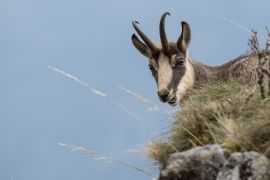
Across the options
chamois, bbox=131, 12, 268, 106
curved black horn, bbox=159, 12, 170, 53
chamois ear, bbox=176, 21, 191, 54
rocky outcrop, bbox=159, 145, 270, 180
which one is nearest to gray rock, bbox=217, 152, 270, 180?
rocky outcrop, bbox=159, 145, 270, 180

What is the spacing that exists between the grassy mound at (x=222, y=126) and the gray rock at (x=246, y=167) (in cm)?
47

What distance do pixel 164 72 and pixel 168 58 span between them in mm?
493

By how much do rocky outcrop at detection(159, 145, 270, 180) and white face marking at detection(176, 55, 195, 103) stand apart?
618 cm

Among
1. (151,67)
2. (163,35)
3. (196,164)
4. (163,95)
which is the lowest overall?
(151,67)

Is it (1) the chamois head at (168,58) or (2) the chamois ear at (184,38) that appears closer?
(1) the chamois head at (168,58)

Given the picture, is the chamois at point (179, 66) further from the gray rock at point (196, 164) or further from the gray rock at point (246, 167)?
the gray rock at point (246, 167)

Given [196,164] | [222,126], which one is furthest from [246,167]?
[222,126]

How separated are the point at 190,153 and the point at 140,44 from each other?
8018 millimetres

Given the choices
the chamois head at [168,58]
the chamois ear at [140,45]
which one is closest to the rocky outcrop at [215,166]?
the chamois head at [168,58]

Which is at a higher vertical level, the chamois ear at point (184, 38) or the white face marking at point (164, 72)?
the chamois ear at point (184, 38)

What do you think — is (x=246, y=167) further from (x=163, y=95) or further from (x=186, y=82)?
(x=186, y=82)

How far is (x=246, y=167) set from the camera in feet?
19.1

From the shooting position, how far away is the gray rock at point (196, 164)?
6.12m

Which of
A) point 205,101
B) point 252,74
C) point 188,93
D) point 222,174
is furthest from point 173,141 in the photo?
point 188,93
